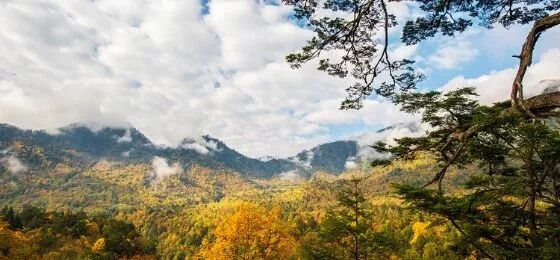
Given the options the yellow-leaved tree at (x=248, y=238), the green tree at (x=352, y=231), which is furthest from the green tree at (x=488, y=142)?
the yellow-leaved tree at (x=248, y=238)

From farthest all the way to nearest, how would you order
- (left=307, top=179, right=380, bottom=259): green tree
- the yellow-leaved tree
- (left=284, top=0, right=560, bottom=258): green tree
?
the yellow-leaved tree
(left=307, top=179, right=380, bottom=259): green tree
(left=284, top=0, right=560, bottom=258): green tree

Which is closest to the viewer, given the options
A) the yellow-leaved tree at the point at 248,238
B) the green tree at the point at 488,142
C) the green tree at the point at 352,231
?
the green tree at the point at 488,142

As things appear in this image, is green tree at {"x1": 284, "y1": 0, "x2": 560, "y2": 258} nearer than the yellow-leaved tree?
Yes

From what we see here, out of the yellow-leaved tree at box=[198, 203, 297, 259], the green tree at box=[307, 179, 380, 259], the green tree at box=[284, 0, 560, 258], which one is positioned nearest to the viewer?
the green tree at box=[284, 0, 560, 258]

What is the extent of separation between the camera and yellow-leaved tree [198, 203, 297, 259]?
110 feet

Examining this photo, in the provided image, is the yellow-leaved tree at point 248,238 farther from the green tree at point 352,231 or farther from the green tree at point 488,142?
the green tree at point 488,142

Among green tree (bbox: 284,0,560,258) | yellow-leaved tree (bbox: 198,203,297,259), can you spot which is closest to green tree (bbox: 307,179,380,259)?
green tree (bbox: 284,0,560,258)

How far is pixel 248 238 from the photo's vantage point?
112 feet

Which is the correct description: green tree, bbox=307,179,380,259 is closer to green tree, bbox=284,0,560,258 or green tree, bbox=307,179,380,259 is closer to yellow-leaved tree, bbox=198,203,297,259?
green tree, bbox=284,0,560,258

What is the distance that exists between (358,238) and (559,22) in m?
14.0

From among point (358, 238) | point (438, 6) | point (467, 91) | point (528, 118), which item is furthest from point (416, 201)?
point (358, 238)

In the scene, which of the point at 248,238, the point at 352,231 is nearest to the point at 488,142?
the point at 352,231

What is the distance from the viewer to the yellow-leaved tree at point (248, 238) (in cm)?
3350

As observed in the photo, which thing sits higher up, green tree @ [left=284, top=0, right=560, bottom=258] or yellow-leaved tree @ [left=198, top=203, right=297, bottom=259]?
green tree @ [left=284, top=0, right=560, bottom=258]
